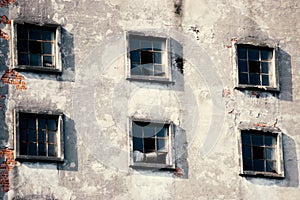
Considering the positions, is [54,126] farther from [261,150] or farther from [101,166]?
[261,150]

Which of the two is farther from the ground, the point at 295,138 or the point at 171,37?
the point at 171,37

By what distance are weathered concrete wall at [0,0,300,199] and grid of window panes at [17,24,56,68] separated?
1.02ft

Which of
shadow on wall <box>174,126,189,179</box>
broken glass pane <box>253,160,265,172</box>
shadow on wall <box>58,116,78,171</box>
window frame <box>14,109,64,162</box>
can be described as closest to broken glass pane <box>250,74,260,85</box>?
broken glass pane <box>253,160,265,172</box>

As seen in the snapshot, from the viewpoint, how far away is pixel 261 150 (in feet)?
137

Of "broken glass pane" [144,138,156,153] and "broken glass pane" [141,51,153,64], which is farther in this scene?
"broken glass pane" [141,51,153,64]

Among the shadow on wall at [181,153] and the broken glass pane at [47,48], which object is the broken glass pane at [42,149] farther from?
the shadow on wall at [181,153]

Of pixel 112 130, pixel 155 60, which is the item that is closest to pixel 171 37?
pixel 155 60

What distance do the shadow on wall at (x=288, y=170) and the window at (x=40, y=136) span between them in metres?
5.69

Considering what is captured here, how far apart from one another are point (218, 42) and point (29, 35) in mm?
5683

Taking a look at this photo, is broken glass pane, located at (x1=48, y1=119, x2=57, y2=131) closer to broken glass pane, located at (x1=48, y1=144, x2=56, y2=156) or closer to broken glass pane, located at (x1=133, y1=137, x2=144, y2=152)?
broken glass pane, located at (x1=48, y1=144, x2=56, y2=156)

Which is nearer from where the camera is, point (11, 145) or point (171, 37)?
point (11, 145)

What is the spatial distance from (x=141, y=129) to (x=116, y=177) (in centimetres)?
164

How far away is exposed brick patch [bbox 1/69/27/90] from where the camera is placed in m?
39.5

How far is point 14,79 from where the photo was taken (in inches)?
1559
